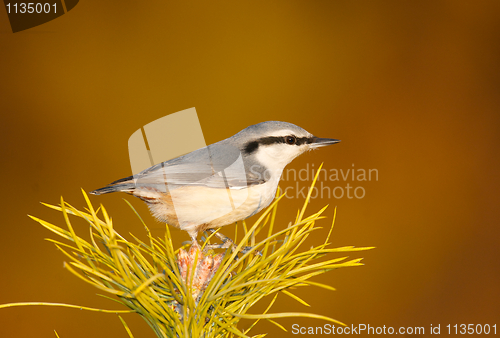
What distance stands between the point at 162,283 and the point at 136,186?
10.5 inches

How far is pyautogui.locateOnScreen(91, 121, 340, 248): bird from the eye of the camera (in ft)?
2.39

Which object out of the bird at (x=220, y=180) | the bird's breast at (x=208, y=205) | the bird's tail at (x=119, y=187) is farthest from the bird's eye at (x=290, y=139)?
the bird's tail at (x=119, y=187)

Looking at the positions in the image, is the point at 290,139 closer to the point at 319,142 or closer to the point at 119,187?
the point at 319,142

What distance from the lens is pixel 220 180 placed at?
2.62 feet

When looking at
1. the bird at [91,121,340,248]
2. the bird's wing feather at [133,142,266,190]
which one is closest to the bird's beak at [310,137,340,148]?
the bird at [91,121,340,248]

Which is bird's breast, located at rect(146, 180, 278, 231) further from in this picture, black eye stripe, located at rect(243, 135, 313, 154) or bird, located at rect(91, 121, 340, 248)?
black eye stripe, located at rect(243, 135, 313, 154)

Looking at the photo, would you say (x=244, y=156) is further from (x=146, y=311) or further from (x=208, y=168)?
(x=146, y=311)

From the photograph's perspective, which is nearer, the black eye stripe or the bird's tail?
the bird's tail

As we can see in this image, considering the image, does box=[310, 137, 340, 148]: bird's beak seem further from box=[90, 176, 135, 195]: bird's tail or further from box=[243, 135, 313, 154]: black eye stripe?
box=[90, 176, 135, 195]: bird's tail

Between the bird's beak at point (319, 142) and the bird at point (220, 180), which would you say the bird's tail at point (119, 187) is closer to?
the bird at point (220, 180)

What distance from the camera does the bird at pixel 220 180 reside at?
0.73 meters

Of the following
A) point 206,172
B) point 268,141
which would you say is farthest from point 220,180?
point 268,141

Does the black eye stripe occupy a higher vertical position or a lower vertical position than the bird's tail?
higher

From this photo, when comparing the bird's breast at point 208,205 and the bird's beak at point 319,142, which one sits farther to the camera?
the bird's beak at point 319,142
